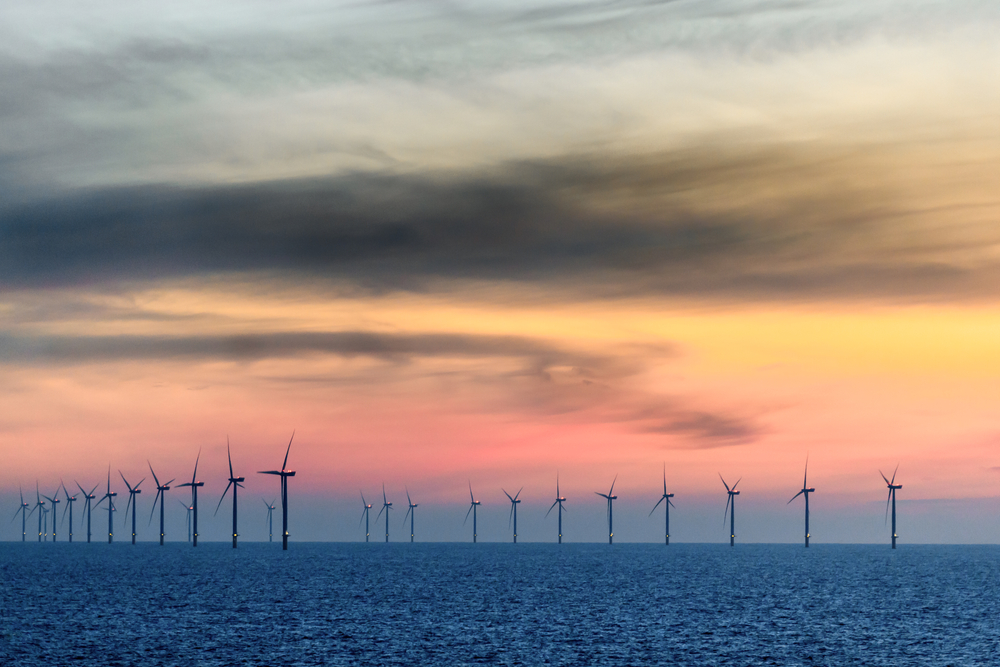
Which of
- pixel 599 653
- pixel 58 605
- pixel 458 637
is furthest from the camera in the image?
pixel 58 605

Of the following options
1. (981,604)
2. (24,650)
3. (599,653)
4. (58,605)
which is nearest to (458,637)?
(599,653)

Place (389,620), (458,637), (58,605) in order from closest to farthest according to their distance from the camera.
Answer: (458,637) < (389,620) < (58,605)

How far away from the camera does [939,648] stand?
12081cm

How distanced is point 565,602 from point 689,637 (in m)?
57.2

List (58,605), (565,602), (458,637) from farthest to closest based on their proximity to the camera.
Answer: (565,602) → (58,605) → (458,637)

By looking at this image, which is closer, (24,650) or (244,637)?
(24,650)

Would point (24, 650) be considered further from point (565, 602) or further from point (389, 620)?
point (565, 602)

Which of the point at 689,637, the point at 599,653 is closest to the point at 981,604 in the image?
the point at 689,637

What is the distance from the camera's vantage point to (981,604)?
620ft

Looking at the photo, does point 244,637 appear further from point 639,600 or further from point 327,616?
point 639,600

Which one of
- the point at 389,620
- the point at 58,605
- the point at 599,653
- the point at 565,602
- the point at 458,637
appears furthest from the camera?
the point at 565,602

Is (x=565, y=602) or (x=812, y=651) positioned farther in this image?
(x=565, y=602)

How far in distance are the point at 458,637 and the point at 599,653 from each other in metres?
21.1

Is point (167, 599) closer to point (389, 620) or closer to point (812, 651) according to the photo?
point (389, 620)
